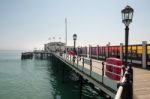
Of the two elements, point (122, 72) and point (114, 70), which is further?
point (114, 70)

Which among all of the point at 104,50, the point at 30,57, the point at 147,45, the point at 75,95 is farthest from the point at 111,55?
the point at 30,57

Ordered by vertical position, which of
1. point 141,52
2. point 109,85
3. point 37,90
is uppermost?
point 141,52

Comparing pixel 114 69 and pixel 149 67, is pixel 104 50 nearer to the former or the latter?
pixel 149 67

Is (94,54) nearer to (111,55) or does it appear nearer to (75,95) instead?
(111,55)

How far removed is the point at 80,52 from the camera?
163 feet

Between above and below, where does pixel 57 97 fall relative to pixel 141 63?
→ below

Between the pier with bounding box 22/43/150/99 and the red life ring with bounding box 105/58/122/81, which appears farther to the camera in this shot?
the red life ring with bounding box 105/58/122/81

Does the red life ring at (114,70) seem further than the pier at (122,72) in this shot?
Yes

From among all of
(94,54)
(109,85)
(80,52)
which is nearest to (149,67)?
(109,85)

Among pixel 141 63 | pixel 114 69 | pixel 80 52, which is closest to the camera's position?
pixel 114 69

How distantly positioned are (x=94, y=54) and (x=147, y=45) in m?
18.7

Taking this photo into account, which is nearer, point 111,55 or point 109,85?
point 109,85

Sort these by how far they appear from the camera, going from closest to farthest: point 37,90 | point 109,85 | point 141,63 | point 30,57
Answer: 1. point 109,85
2. point 141,63
3. point 37,90
4. point 30,57

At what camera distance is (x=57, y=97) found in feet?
76.7
